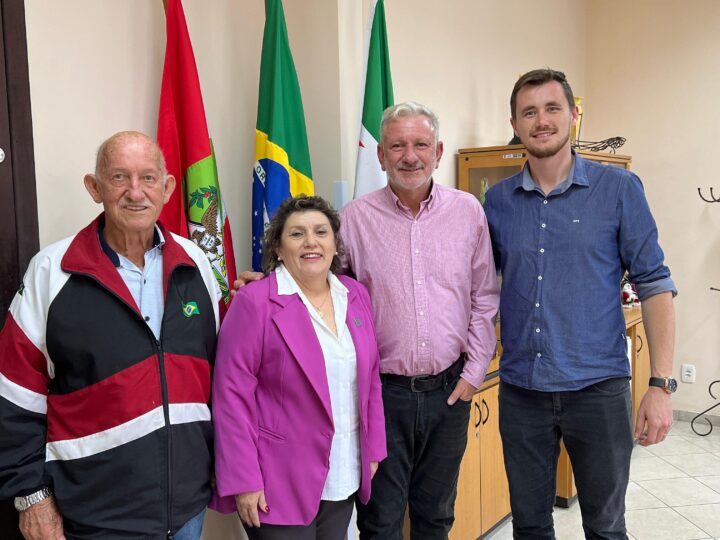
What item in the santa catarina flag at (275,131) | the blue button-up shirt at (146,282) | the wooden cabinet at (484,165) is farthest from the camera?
the wooden cabinet at (484,165)

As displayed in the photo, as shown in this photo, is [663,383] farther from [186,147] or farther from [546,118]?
[186,147]

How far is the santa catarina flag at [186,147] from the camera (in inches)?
74.4

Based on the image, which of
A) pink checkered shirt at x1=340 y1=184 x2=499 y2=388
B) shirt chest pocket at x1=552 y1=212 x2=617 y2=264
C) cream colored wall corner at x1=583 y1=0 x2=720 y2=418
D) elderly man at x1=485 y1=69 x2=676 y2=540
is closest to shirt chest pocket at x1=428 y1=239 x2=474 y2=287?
pink checkered shirt at x1=340 y1=184 x2=499 y2=388

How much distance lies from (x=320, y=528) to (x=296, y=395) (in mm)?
403

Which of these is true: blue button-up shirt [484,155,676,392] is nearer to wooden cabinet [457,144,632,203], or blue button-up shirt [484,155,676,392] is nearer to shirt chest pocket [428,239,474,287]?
shirt chest pocket [428,239,474,287]

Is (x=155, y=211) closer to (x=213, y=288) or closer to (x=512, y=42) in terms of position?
(x=213, y=288)

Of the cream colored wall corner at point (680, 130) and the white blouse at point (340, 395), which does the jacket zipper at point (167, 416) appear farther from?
the cream colored wall corner at point (680, 130)

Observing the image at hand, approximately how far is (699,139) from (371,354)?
3741mm

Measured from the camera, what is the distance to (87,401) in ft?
4.26

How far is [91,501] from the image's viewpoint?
4.28ft

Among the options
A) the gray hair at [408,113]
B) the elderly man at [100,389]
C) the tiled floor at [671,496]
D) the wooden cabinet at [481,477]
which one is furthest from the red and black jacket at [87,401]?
the tiled floor at [671,496]

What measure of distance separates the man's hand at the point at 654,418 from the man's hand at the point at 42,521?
60.0 inches

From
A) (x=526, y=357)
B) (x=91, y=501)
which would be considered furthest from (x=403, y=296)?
(x=91, y=501)

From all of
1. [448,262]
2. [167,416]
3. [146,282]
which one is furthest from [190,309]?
[448,262]
